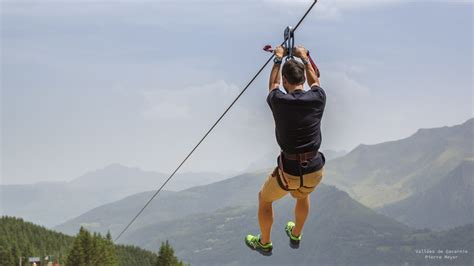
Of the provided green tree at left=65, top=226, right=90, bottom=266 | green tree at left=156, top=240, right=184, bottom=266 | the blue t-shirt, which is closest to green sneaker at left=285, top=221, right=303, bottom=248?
the blue t-shirt

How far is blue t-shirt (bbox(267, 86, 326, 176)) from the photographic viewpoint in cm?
900

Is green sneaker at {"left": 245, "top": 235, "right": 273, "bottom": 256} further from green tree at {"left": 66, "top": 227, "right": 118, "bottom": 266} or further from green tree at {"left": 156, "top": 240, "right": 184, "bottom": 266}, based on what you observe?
green tree at {"left": 66, "top": 227, "right": 118, "bottom": 266}

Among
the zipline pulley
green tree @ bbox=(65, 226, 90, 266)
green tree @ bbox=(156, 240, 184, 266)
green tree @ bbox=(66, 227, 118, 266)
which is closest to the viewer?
the zipline pulley

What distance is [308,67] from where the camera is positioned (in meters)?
9.24

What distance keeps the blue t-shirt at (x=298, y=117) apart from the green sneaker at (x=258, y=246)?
6.77 ft

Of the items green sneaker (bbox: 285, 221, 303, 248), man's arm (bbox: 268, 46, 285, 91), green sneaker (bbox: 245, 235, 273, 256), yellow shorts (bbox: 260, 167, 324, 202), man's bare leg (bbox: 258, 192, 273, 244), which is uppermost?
man's arm (bbox: 268, 46, 285, 91)

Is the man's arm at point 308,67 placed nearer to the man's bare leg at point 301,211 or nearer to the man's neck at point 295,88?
the man's neck at point 295,88

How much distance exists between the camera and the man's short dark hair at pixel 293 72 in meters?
9.01

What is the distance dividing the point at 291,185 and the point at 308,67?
1.64 m

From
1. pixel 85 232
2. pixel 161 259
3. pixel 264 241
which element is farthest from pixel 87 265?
pixel 264 241

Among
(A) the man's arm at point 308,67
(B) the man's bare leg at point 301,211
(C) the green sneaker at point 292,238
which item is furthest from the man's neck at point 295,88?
(C) the green sneaker at point 292,238

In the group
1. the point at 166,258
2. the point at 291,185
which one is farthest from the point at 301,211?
the point at 166,258

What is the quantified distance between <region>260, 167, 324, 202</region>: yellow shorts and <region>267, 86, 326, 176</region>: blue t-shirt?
199mm

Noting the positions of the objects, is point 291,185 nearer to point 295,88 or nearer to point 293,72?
point 295,88
